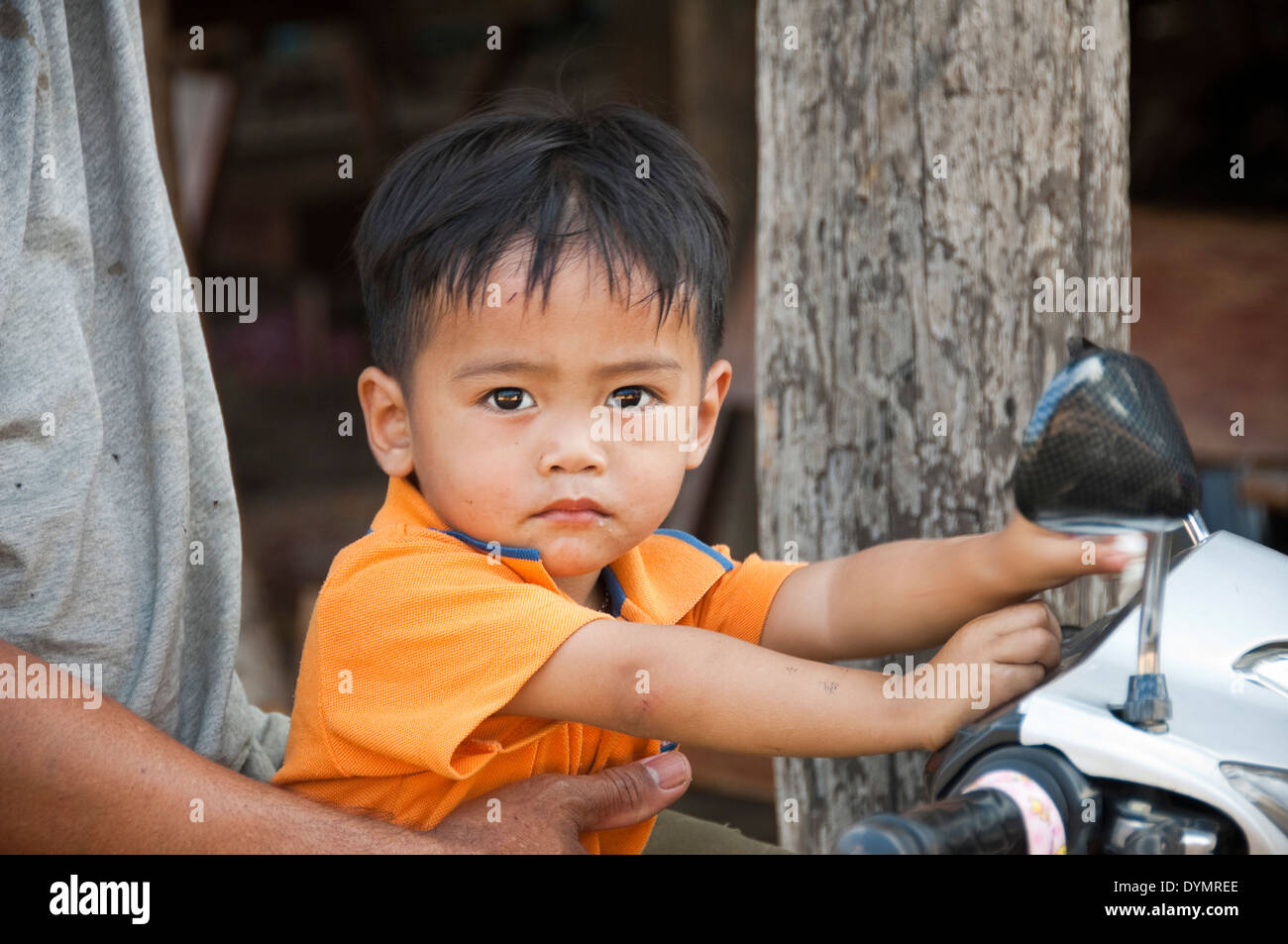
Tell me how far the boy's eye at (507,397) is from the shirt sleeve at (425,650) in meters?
0.16

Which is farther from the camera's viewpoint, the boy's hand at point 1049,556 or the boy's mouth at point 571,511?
the boy's mouth at point 571,511

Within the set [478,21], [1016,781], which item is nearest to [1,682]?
[1016,781]

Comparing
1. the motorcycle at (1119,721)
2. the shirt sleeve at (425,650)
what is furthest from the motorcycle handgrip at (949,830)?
the shirt sleeve at (425,650)

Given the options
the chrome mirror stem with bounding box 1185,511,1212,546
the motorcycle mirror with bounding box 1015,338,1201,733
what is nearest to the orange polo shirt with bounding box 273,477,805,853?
the motorcycle mirror with bounding box 1015,338,1201,733

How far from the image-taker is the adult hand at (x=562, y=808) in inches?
53.6

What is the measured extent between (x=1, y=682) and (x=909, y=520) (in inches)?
49.0

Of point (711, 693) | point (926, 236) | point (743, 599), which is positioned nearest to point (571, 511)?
point (711, 693)

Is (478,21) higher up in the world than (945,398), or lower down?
higher up

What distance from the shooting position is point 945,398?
1893mm

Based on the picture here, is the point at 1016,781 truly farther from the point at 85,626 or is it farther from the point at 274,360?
the point at 274,360

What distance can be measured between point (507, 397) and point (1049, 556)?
0.60m

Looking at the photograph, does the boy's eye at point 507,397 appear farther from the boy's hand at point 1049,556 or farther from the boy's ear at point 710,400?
the boy's hand at point 1049,556

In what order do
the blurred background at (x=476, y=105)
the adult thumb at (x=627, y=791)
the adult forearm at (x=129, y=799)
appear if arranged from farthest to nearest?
the blurred background at (x=476, y=105) < the adult thumb at (x=627, y=791) < the adult forearm at (x=129, y=799)

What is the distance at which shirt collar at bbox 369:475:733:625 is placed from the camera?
1439mm
